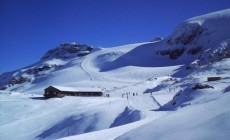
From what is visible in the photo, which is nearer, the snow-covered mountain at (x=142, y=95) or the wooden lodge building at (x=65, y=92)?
the snow-covered mountain at (x=142, y=95)

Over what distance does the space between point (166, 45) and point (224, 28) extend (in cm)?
3139

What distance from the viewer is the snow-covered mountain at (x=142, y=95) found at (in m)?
9.50

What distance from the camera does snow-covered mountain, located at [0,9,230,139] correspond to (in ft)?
31.2

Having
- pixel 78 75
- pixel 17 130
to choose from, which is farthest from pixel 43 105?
pixel 78 75

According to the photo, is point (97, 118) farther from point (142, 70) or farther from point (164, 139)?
point (142, 70)

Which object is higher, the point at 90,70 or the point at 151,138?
the point at 90,70

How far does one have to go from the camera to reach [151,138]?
8.28 m

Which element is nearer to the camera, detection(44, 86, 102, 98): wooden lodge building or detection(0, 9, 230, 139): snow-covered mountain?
detection(0, 9, 230, 139): snow-covered mountain

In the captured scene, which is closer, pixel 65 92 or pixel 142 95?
pixel 142 95

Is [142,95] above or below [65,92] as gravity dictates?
below

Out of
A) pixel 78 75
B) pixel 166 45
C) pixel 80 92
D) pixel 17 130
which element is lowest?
pixel 17 130

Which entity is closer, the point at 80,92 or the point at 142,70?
the point at 80,92

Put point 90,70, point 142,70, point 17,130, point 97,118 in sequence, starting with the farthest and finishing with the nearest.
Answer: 1. point 90,70
2. point 142,70
3. point 17,130
4. point 97,118

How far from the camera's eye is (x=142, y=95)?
52.0m
